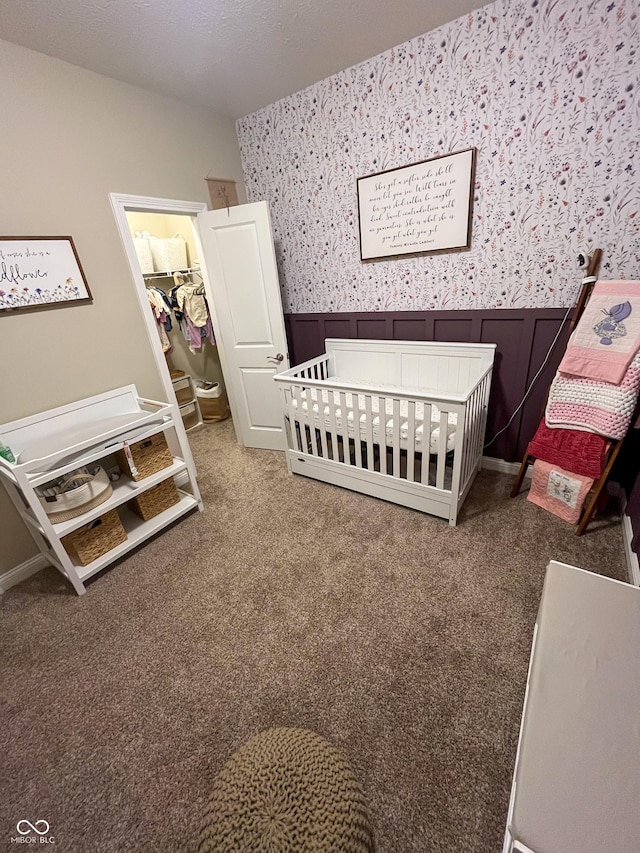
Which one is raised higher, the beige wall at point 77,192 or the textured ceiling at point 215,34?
the textured ceiling at point 215,34

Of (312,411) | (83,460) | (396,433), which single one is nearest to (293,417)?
(312,411)

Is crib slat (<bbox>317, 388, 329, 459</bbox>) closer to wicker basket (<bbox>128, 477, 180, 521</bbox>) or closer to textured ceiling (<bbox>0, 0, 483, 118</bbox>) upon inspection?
wicker basket (<bbox>128, 477, 180, 521</bbox>)

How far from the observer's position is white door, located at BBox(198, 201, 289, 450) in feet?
7.98

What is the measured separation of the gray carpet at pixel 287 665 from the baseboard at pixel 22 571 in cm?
7

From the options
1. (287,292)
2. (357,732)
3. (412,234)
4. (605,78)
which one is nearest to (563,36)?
(605,78)

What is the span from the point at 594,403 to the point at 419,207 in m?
1.50

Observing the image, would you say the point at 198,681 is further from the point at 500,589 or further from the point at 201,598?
the point at 500,589

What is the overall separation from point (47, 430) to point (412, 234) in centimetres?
243

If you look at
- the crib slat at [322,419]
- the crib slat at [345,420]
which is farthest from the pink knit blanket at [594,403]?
the crib slat at [322,419]

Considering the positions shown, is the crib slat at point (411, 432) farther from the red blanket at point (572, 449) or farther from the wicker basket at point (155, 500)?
the wicker basket at point (155, 500)

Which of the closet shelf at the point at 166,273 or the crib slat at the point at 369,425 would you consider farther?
the closet shelf at the point at 166,273

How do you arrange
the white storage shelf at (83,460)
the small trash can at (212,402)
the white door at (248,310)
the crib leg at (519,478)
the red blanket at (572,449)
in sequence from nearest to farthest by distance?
the white storage shelf at (83,460) → the red blanket at (572,449) → the crib leg at (519,478) → the white door at (248,310) → the small trash can at (212,402)

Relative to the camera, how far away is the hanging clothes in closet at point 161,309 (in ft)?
10.1

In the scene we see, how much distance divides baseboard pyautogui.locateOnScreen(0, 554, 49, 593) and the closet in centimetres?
168
